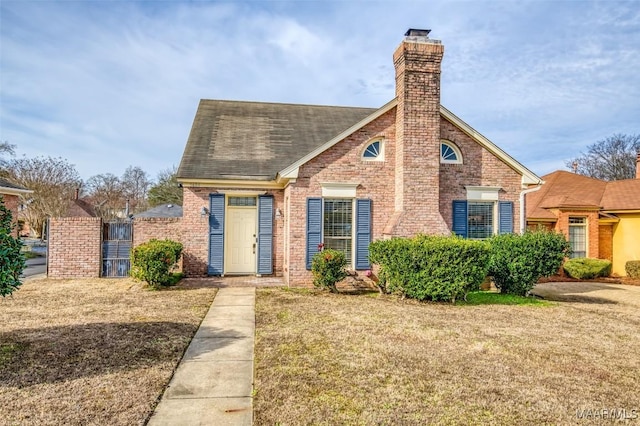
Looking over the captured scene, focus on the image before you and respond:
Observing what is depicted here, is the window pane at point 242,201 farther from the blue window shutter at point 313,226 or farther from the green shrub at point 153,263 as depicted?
the green shrub at point 153,263

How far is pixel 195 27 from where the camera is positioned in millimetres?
11289

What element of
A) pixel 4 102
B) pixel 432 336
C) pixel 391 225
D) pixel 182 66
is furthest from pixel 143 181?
pixel 432 336

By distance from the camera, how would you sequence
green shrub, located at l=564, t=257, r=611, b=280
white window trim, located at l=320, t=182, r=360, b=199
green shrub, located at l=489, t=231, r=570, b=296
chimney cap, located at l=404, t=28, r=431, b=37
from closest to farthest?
green shrub, located at l=489, t=231, r=570, b=296
chimney cap, located at l=404, t=28, r=431, b=37
white window trim, located at l=320, t=182, r=360, b=199
green shrub, located at l=564, t=257, r=611, b=280

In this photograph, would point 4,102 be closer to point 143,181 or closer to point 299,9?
point 299,9

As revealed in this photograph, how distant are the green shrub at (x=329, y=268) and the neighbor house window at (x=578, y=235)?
A: 411 inches

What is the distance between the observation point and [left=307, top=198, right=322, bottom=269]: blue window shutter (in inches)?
421

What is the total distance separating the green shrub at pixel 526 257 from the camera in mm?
9500

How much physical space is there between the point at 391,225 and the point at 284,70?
896 centimetres

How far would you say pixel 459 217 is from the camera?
11086 mm

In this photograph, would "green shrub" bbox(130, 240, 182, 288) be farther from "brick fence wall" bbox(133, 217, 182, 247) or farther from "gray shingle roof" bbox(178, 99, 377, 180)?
"gray shingle roof" bbox(178, 99, 377, 180)

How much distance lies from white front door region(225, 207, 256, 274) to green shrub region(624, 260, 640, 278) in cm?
1347

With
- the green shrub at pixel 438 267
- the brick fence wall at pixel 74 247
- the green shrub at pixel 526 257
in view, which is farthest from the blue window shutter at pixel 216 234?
the green shrub at pixel 526 257

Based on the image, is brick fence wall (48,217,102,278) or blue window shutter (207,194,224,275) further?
brick fence wall (48,217,102,278)

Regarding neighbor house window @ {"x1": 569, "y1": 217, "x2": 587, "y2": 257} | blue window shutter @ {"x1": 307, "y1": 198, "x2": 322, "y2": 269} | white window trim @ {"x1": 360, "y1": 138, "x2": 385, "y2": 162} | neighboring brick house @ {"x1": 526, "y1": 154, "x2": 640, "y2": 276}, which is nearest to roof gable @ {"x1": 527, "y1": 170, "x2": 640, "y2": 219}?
neighboring brick house @ {"x1": 526, "y1": 154, "x2": 640, "y2": 276}
